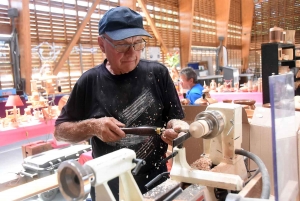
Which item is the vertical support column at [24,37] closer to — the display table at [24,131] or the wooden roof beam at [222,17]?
the display table at [24,131]

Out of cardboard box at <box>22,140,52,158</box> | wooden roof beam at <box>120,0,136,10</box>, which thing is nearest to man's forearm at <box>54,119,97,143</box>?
cardboard box at <box>22,140,52,158</box>

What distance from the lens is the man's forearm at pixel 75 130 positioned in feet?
3.96

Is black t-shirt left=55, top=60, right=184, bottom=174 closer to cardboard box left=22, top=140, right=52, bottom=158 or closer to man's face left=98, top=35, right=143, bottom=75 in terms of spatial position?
man's face left=98, top=35, right=143, bottom=75

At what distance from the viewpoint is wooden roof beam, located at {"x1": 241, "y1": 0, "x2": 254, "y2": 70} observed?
12.7m

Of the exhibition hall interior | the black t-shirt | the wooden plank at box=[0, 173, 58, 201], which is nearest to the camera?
the exhibition hall interior

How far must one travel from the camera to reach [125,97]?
4.44 feet

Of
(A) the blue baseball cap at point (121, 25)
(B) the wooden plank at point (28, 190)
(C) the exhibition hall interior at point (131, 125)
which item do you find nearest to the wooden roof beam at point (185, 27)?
(C) the exhibition hall interior at point (131, 125)

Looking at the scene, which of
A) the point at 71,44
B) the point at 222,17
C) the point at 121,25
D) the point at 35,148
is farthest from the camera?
the point at 222,17

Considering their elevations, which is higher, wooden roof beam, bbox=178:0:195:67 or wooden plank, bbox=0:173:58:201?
wooden roof beam, bbox=178:0:195:67

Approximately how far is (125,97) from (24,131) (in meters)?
2.91

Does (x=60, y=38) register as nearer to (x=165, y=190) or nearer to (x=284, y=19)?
(x=165, y=190)

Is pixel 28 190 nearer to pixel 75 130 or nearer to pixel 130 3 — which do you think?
pixel 75 130

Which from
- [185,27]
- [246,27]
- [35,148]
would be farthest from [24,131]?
[246,27]

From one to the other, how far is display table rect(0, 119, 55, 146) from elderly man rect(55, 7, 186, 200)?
257 centimetres
